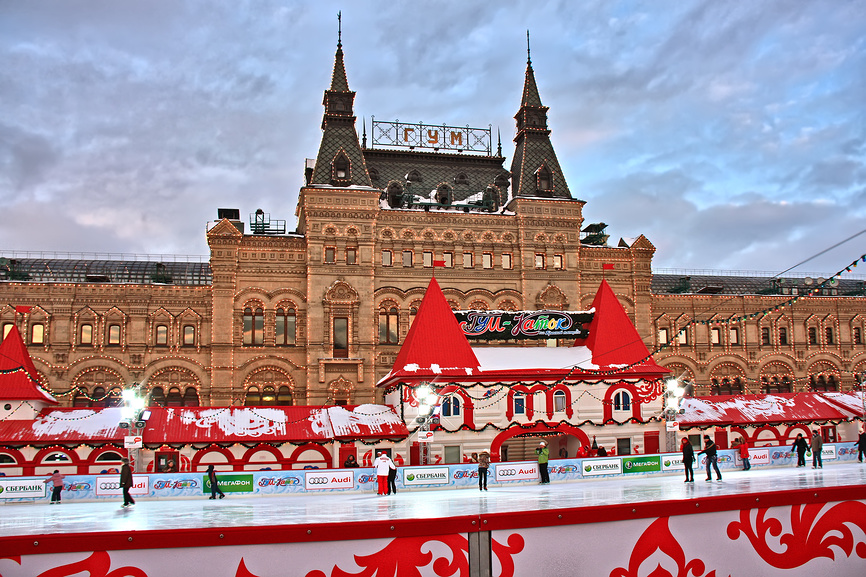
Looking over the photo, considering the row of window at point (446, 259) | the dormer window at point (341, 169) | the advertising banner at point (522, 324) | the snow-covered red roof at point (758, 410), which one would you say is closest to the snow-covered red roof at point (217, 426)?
the advertising banner at point (522, 324)

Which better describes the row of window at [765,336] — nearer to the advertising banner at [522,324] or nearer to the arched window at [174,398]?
the advertising banner at [522,324]

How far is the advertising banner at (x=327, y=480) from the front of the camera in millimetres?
26812

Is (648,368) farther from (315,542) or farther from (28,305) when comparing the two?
(28,305)

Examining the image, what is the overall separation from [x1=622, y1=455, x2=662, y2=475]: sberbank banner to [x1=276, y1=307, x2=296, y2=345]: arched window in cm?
2395

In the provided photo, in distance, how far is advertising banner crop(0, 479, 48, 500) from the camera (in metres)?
24.7

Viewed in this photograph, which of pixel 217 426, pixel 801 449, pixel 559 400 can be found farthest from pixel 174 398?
pixel 801 449

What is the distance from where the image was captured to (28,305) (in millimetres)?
45188

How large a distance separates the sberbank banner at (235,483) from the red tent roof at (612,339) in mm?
20479

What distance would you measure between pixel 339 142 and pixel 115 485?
95.6ft

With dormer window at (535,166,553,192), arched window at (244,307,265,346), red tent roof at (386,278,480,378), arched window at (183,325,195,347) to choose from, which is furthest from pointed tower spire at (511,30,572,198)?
arched window at (183,325,195,347)

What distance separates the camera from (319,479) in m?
26.9

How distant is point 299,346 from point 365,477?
21.0 metres

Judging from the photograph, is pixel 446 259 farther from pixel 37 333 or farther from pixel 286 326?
pixel 37 333

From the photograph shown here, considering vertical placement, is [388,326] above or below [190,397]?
above
